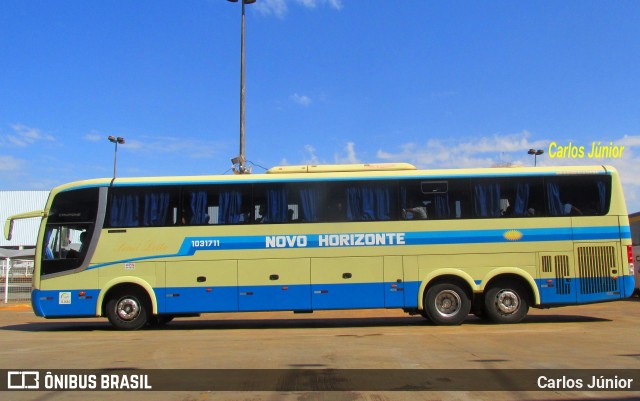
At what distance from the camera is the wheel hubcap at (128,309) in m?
12.7

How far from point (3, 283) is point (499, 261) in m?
21.5

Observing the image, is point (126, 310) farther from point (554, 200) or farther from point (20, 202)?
point (20, 202)

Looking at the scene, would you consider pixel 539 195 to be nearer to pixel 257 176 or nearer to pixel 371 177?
pixel 371 177

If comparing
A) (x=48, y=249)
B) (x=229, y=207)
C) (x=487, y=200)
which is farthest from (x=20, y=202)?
(x=487, y=200)

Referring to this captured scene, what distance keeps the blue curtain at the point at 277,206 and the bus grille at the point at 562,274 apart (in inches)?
→ 255

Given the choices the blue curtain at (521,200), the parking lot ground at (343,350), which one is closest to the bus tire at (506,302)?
the parking lot ground at (343,350)

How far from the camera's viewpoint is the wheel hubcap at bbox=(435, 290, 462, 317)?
41.2 ft

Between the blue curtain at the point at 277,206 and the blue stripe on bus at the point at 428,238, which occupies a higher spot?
the blue curtain at the point at 277,206

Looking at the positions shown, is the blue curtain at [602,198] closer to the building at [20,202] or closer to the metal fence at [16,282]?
the metal fence at [16,282]

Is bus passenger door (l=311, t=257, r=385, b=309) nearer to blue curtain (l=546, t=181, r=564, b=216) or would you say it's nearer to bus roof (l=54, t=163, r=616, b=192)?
bus roof (l=54, t=163, r=616, b=192)

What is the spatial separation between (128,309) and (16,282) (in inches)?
543

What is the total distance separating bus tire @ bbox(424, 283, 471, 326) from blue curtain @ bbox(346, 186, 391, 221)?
83.5 inches

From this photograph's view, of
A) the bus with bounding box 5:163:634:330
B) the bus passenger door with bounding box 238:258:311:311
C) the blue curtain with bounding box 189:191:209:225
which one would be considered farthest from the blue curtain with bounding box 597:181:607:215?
the blue curtain with bounding box 189:191:209:225

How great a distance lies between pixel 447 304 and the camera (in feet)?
41.4
